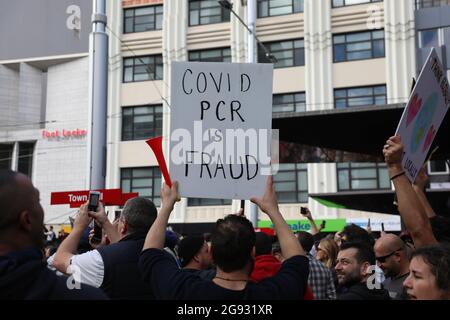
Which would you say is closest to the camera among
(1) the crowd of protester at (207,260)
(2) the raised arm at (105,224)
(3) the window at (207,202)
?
(1) the crowd of protester at (207,260)

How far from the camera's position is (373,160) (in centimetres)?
1065

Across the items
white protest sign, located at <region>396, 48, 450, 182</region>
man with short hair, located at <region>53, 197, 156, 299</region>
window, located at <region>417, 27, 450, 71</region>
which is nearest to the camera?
man with short hair, located at <region>53, 197, 156, 299</region>

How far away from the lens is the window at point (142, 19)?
29.5m

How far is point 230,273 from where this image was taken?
96.7 inches

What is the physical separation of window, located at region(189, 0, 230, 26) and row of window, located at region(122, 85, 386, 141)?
4.98 metres

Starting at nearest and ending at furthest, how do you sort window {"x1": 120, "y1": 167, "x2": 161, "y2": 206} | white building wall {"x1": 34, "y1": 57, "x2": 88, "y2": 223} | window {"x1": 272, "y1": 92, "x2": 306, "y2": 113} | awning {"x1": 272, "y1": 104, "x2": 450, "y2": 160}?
1. awning {"x1": 272, "y1": 104, "x2": 450, "y2": 160}
2. window {"x1": 272, "y1": 92, "x2": 306, "y2": 113}
3. window {"x1": 120, "y1": 167, "x2": 161, "y2": 206}
4. white building wall {"x1": 34, "y1": 57, "x2": 88, "y2": 223}

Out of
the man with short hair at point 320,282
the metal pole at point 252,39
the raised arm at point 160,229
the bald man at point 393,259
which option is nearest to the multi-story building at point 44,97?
the metal pole at point 252,39

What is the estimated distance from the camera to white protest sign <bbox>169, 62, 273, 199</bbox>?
3.15 m

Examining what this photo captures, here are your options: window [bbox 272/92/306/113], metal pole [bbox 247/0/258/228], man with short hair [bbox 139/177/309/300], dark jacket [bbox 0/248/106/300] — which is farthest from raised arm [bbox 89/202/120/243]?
window [bbox 272/92/306/113]

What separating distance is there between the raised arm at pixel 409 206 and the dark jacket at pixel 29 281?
212cm

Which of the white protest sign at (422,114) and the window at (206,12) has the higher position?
the window at (206,12)

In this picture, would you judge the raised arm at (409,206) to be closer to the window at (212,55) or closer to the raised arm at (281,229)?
the raised arm at (281,229)

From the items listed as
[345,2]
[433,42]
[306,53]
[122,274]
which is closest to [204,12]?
[306,53]

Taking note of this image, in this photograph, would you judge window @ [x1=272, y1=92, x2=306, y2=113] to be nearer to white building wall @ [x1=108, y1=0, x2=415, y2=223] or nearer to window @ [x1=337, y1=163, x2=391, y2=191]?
white building wall @ [x1=108, y1=0, x2=415, y2=223]
